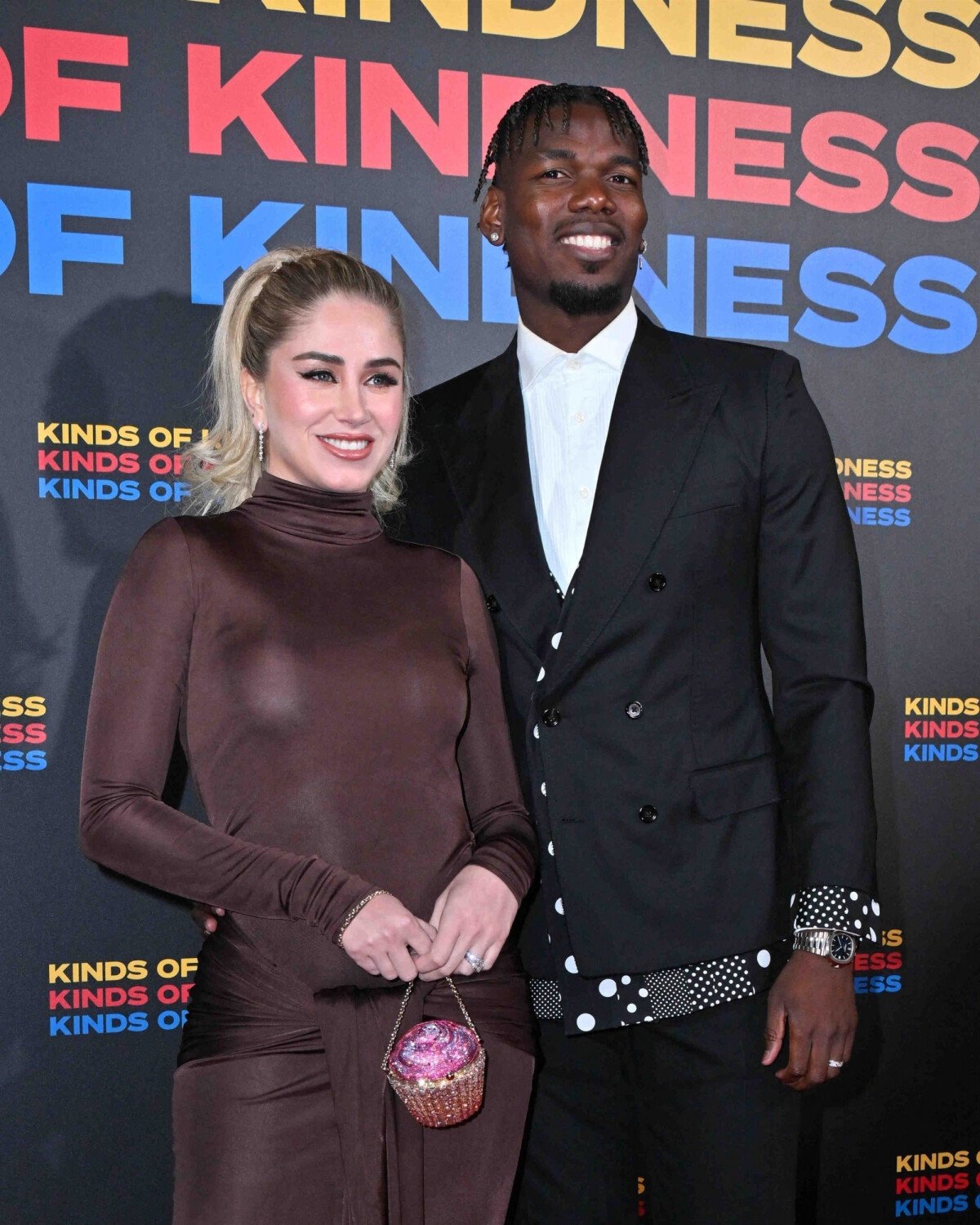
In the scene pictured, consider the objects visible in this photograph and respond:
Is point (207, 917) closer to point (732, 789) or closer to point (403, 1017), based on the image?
point (403, 1017)

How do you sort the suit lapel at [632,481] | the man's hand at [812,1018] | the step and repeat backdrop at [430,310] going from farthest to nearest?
the step and repeat backdrop at [430,310] < the suit lapel at [632,481] < the man's hand at [812,1018]

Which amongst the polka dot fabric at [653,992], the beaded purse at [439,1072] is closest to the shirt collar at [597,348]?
the polka dot fabric at [653,992]

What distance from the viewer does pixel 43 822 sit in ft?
8.91

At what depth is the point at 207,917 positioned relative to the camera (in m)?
1.91

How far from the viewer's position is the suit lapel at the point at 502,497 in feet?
6.50

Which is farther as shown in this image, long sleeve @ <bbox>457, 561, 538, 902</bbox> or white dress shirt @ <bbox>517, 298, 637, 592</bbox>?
white dress shirt @ <bbox>517, 298, 637, 592</bbox>

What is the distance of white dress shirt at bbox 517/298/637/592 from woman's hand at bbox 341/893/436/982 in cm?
69

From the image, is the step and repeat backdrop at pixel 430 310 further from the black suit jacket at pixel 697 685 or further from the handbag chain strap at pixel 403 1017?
the handbag chain strap at pixel 403 1017

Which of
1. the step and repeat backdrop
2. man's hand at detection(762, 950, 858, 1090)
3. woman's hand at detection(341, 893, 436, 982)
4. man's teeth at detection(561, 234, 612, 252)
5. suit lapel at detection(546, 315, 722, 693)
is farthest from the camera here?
the step and repeat backdrop

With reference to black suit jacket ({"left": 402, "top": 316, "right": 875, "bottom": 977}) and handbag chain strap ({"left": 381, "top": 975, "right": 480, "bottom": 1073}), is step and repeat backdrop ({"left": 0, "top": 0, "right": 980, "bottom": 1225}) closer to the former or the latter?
black suit jacket ({"left": 402, "top": 316, "right": 875, "bottom": 977})

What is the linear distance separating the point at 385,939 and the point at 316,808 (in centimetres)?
22

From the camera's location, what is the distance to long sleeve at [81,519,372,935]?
5.14ft

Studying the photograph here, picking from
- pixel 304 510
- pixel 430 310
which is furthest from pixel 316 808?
pixel 430 310

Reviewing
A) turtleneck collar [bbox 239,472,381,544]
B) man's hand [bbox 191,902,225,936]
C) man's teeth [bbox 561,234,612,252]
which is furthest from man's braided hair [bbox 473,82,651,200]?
man's hand [bbox 191,902,225,936]
